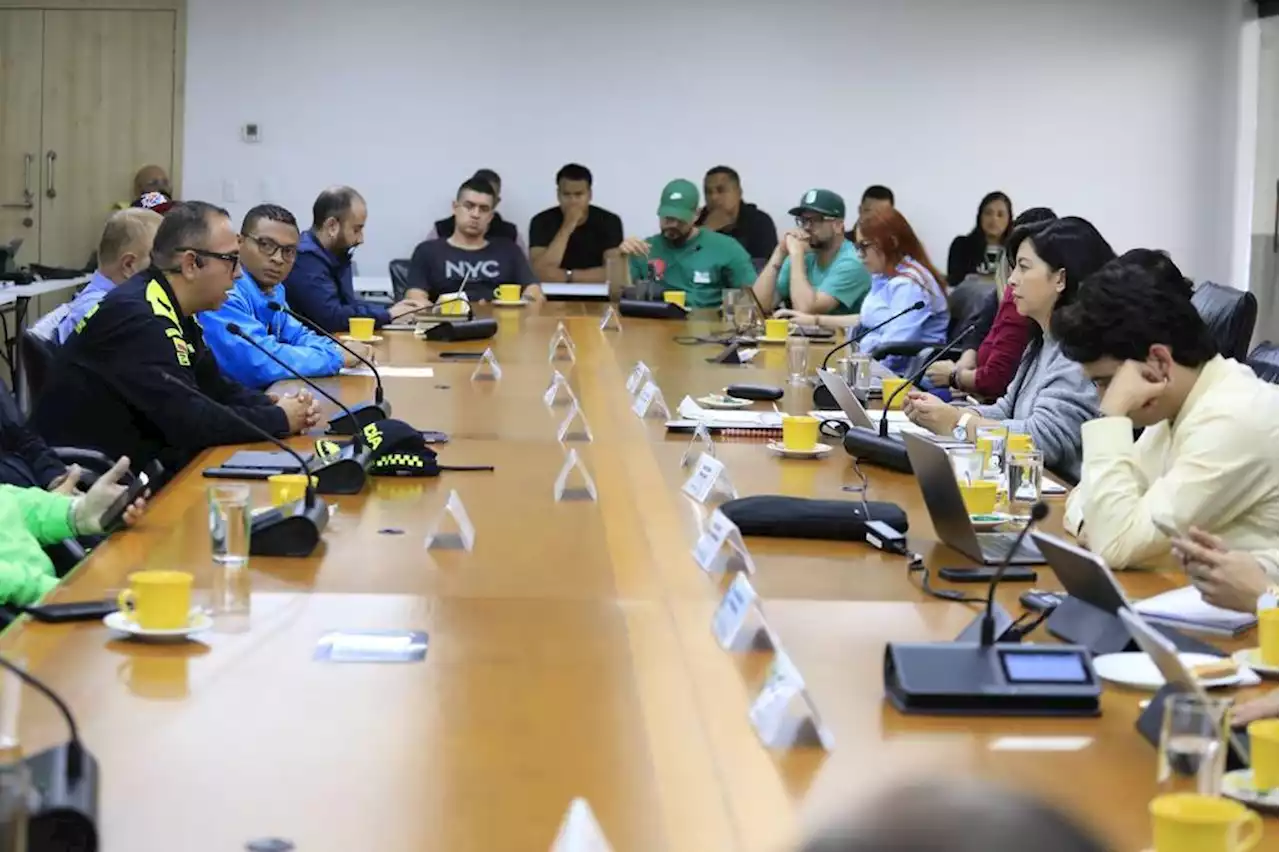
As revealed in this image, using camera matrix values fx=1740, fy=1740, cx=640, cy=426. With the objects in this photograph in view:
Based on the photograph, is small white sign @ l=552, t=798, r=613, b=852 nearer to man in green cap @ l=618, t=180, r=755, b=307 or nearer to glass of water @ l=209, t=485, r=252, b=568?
glass of water @ l=209, t=485, r=252, b=568

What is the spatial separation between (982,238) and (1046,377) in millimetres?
5481

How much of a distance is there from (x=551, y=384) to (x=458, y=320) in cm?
197

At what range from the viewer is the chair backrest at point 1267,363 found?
3723 millimetres

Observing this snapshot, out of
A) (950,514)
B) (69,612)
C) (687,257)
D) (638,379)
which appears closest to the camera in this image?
(69,612)

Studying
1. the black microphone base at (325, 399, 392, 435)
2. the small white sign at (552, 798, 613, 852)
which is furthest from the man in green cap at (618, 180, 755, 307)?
the small white sign at (552, 798, 613, 852)

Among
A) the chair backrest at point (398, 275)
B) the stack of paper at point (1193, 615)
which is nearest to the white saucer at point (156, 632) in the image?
the stack of paper at point (1193, 615)

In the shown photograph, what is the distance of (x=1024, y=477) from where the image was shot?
10.00 feet

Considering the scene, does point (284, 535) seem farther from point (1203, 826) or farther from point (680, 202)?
point (680, 202)

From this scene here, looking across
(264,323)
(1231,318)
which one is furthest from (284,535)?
(264,323)

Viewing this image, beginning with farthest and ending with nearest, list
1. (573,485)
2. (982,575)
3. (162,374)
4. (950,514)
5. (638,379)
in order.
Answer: (638,379) → (162,374) → (573,485) → (950,514) → (982,575)

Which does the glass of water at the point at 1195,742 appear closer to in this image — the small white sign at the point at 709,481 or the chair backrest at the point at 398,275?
the small white sign at the point at 709,481

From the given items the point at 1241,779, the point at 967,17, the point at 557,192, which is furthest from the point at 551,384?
the point at 967,17

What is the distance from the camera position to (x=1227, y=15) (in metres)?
9.55

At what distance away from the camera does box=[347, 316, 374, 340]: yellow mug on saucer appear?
5.58 meters
